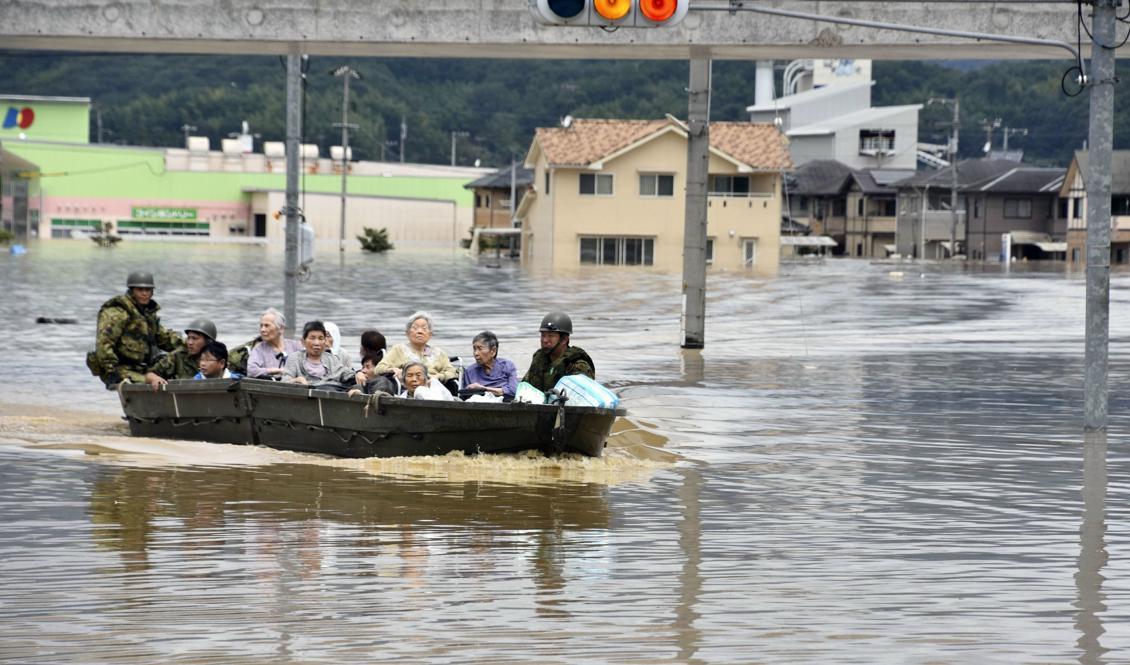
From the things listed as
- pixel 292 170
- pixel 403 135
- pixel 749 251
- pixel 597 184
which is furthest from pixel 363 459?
pixel 403 135

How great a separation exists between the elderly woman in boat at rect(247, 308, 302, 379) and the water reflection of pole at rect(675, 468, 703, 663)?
4.33 metres

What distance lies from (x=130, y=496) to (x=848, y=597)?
6.01m

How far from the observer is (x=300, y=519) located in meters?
11.9

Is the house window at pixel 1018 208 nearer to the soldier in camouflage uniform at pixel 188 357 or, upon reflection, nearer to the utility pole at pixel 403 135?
the utility pole at pixel 403 135

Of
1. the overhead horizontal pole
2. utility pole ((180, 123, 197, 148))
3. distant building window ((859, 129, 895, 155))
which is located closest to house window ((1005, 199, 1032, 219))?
distant building window ((859, 129, 895, 155))

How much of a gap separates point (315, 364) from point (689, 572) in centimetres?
671

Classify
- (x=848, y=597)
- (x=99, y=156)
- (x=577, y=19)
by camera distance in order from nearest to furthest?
(x=848, y=597) < (x=577, y=19) < (x=99, y=156)

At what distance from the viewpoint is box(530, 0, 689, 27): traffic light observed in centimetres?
1636

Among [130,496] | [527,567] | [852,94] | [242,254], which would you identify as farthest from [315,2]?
[852,94]

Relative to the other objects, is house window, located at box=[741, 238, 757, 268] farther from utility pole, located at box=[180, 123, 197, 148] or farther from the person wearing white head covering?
utility pole, located at box=[180, 123, 197, 148]

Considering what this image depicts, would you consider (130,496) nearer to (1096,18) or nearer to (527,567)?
(527,567)

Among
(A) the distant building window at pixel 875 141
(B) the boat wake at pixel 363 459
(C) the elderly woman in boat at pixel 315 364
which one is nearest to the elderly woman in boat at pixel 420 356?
(C) the elderly woman in boat at pixel 315 364

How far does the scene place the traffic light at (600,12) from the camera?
16.4 meters

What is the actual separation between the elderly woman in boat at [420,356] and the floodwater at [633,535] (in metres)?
1.00
